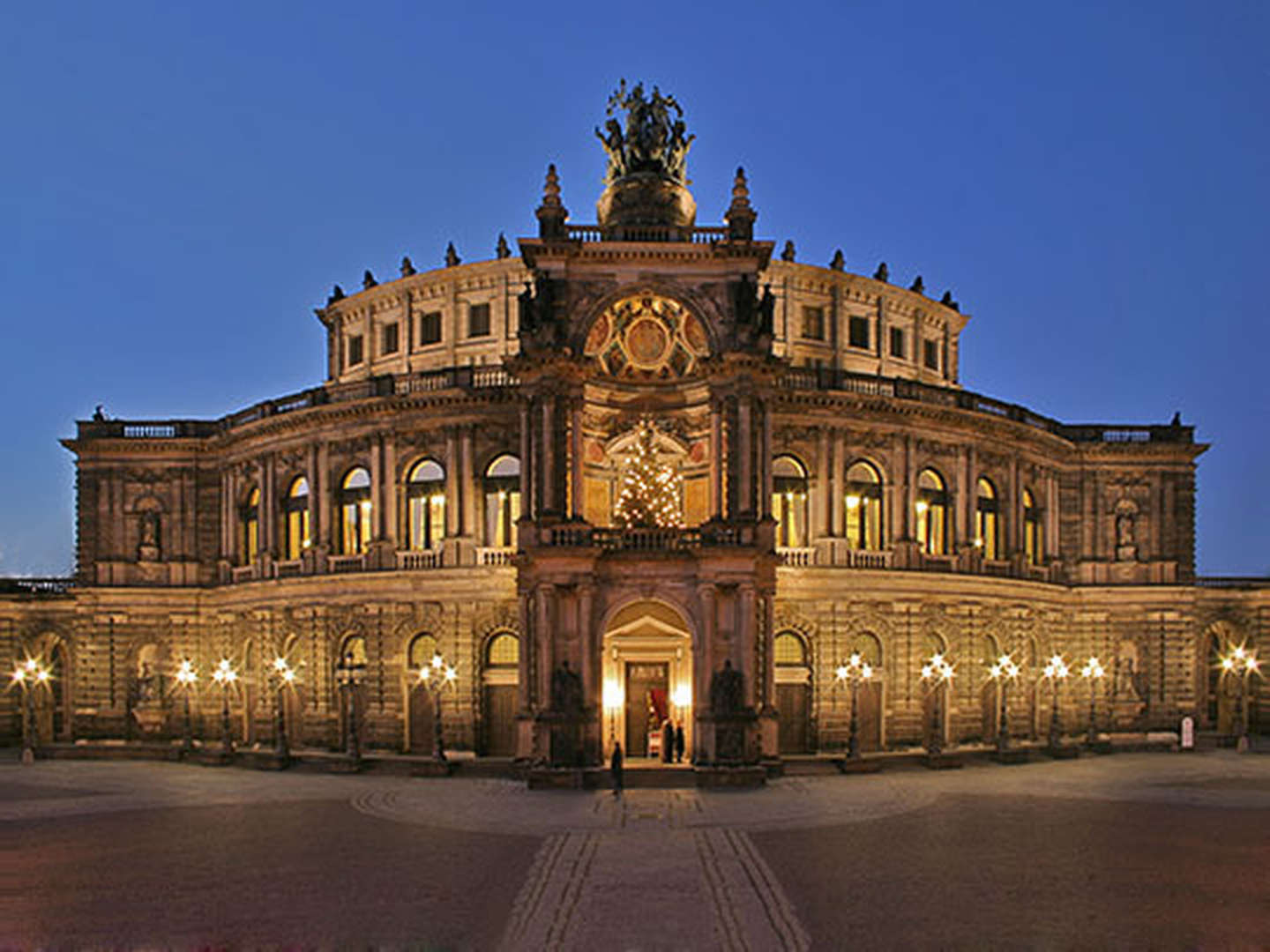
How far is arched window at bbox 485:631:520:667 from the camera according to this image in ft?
150

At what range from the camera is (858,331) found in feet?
182

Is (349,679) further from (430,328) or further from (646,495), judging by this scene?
(430,328)

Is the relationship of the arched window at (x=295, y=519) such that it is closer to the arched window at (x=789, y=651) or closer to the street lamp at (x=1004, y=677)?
the arched window at (x=789, y=651)

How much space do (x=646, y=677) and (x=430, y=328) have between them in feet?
74.4

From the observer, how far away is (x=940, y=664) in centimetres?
4691

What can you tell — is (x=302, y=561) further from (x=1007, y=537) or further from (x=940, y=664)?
(x=1007, y=537)

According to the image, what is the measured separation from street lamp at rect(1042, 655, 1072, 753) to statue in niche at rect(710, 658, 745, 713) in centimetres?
1747

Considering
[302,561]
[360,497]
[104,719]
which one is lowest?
[104,719]

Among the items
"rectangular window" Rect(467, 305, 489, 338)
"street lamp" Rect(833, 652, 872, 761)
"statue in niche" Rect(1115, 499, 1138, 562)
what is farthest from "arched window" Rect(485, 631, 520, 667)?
"statue in niche" Rect(1115, 499, 1138, 562)

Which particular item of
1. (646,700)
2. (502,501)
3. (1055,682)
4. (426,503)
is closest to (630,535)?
(646,700)

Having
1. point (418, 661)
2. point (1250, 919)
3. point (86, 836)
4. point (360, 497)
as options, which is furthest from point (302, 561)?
point (1250, 919)

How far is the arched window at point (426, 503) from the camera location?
4765 cm

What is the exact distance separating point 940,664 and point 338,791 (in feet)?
85.4

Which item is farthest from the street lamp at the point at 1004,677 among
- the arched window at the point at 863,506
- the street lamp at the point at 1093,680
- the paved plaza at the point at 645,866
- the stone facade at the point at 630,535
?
the paved plaza at the point at 645,866
